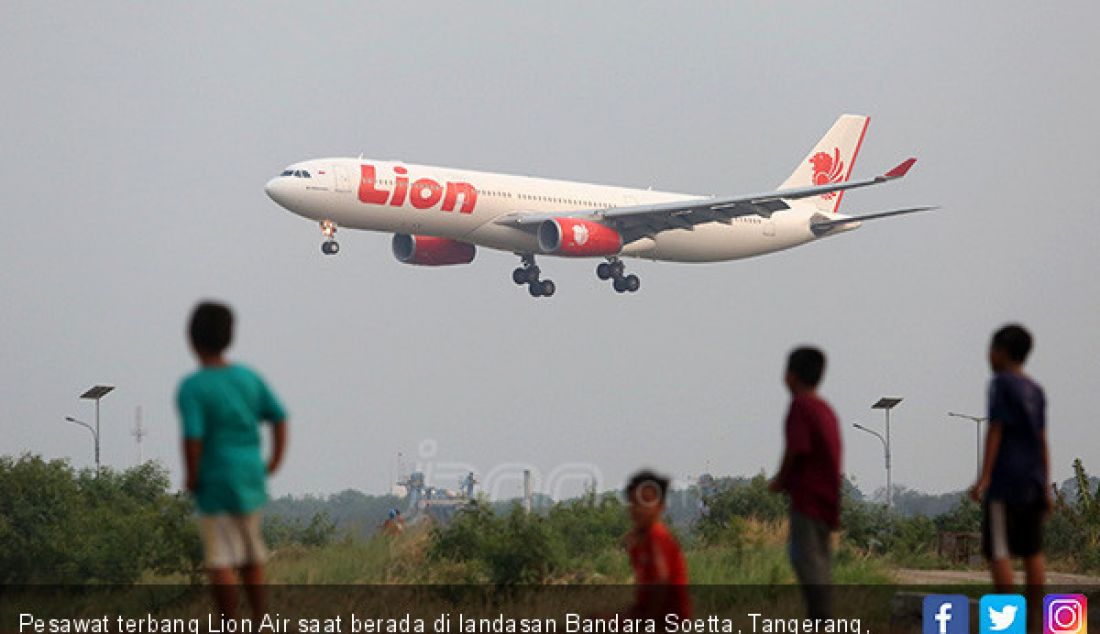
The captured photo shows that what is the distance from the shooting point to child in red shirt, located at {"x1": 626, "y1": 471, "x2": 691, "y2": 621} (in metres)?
9.19

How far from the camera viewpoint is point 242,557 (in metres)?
8.98

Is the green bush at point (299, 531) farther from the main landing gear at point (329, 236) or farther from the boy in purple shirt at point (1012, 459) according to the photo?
the main landing gear at point (329, 236)

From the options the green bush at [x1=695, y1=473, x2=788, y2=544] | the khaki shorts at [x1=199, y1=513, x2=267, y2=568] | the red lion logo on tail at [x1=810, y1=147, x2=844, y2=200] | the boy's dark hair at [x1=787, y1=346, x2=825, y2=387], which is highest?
the red lion logo on tail at [x1=810, y1=147, x2=844, y2=200]

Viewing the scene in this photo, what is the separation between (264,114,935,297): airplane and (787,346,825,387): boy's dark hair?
3851 cm

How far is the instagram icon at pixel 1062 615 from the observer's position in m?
12.5

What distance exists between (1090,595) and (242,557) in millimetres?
9936

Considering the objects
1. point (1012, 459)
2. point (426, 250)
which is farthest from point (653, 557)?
point (426, 250)

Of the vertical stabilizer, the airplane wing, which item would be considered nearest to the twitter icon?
the airplane wing

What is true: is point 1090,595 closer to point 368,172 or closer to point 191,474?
point 191,474

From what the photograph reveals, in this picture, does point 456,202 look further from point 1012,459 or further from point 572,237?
point 1012,459

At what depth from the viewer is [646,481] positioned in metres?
9.31

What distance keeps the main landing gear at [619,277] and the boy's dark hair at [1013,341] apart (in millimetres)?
46779

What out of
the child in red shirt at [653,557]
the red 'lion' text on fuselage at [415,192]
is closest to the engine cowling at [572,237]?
the red 'lion' text on fuselage at [415,192]

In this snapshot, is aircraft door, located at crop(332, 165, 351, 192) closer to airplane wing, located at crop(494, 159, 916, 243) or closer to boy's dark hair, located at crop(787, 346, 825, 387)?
airplane wing, located at crop(494, 159, 916, 243)
